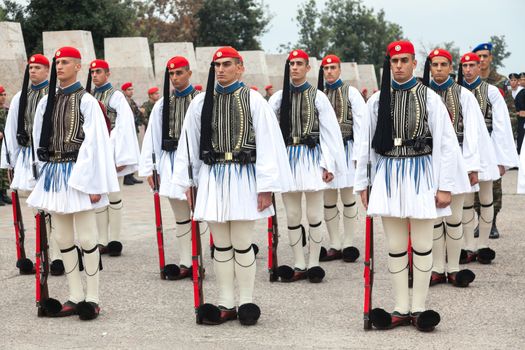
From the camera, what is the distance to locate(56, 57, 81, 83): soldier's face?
837 cm

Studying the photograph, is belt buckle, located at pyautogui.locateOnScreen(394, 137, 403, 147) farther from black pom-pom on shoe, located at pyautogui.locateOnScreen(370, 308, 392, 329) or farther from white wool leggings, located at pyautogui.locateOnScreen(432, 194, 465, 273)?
white wool leggings, located at pyautogui.locateOnScreen(432, 194, 465, 273)

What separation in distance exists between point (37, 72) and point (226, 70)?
303 cm

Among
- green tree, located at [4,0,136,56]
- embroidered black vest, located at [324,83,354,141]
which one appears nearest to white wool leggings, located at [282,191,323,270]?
embroidered black vest, located at [324,83,354,141]

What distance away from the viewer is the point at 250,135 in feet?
26.3

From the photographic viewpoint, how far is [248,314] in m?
7.91

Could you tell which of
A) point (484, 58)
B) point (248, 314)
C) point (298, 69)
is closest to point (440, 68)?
point (298, 69)

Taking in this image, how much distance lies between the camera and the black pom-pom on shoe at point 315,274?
9.90 metres

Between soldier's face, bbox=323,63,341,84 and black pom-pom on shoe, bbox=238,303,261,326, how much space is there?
4.11 m

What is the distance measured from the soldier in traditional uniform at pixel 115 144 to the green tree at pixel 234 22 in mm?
40875

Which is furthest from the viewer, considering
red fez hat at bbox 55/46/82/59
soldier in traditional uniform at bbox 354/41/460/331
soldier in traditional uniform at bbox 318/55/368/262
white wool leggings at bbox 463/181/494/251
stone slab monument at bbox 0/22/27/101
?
stone slab monument at bbox 0/22/27/101

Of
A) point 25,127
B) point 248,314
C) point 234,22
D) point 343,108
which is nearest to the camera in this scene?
point 248,314

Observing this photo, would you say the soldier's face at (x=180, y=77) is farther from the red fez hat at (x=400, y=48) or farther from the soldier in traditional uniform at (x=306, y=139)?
the red fez hat at (x=400, y=48)

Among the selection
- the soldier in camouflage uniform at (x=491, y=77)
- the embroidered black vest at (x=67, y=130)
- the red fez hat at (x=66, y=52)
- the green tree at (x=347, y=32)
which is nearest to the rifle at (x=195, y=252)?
the embroidered black vest at (x=67, y=130)

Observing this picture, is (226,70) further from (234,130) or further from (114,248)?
(114,248)
